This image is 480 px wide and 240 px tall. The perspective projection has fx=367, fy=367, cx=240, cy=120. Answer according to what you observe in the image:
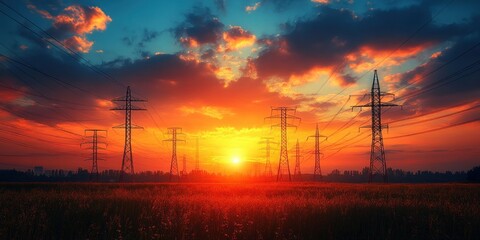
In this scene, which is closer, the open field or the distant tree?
the open field

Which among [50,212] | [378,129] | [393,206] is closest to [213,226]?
[50,212]

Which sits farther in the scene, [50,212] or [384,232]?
[50,212]

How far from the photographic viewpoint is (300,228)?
459 inches

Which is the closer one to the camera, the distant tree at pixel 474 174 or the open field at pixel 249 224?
the open field at pixel 249 224

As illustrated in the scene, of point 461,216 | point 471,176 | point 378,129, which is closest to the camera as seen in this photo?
point 461,216

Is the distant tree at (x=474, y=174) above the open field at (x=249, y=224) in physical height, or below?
below

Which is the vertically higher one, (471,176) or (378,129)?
(378,129)

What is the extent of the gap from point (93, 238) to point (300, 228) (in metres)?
6.20

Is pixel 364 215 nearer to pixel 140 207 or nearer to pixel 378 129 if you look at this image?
pixel 140 207

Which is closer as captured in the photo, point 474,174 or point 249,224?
point 249,224

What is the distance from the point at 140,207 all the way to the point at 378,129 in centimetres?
4431

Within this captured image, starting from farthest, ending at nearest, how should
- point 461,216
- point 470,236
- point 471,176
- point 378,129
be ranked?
point 471,176
point 378,129
point 461,216
point 470,236

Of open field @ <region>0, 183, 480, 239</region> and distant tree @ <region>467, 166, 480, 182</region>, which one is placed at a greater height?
open field @ <region>0, 183, 480, 239</region>

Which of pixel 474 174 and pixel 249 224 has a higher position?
pixel 249 224
